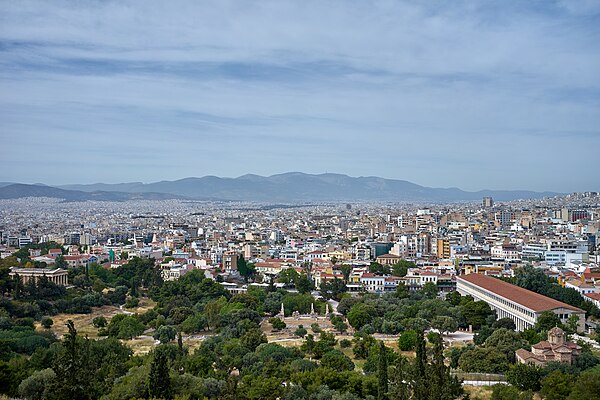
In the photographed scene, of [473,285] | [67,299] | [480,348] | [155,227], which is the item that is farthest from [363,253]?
[155,227]

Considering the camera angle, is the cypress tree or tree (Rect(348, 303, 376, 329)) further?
tree (Rect(348, 303, 376, 329))

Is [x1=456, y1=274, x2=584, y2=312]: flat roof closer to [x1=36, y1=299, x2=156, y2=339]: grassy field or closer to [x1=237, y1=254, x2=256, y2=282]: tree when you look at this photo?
[x1=237, y1=254, x2=256, y2=282]: tree

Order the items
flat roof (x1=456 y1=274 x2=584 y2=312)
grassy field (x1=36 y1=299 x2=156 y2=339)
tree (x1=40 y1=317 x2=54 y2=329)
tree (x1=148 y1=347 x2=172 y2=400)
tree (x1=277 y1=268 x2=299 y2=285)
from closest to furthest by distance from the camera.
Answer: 1. tree (x1=148 y1=347 x2=172 y2=400)
2. flat roof (x1=456 y1=274 x2=584 y2=312)
3. grassy field (x1=36 y1=299 x2=156 y2=339)
4. tree (x1=40 y1=317 x2=54 y2=329)
5. tree (x1=277 y1=268 x2=299 y2=285)

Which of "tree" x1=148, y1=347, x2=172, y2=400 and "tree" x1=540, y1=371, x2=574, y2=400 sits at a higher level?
"tree" x1=148, y1=347, x2=172, y2=400

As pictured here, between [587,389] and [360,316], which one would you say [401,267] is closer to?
[360,316]

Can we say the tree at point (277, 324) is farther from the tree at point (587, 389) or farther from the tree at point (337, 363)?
the tree at point (587, 389)

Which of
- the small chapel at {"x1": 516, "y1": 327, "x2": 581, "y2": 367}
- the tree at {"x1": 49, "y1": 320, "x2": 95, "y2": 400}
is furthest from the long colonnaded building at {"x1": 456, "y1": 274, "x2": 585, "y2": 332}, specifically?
the tree at {"x1": 49, "y1": 320, "x2": 95, "y2": 400}

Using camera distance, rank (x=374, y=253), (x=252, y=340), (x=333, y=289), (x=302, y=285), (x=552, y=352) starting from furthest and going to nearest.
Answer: (x=374, y=253), (x=302, y=285), (x=333, y=289), (x=252, y=340), (x=552, y=352)

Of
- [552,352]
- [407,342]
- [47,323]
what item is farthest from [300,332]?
[47,323]
